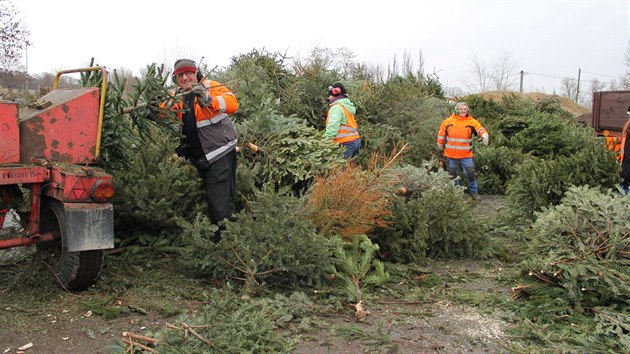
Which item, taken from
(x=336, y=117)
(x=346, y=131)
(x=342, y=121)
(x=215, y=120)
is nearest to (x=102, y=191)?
(x=215, y=120)

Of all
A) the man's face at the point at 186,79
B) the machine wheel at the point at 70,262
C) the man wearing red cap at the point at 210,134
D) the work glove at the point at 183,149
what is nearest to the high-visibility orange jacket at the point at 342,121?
the man wearing red cap at the point at 210,134

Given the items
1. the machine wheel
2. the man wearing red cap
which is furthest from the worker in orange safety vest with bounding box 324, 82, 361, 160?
the machine wheel

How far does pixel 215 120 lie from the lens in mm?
5234

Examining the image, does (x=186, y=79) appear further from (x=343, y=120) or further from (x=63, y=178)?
(x=343, y=120)

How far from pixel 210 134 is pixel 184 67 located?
2.18 ft

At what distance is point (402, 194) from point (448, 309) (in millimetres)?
2051

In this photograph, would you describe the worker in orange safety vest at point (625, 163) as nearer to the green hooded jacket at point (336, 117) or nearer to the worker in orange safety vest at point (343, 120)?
the worker in orange safety vest at point (343, 120)

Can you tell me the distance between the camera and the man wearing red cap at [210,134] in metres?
5.11

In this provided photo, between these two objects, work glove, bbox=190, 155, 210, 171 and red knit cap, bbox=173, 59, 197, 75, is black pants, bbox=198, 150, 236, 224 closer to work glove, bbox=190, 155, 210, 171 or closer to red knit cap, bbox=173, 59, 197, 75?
work glove, bbox=190, 155, 210, 171

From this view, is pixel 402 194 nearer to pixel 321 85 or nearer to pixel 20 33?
pixel 321 85

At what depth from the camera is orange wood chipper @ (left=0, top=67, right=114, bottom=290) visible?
4090mm

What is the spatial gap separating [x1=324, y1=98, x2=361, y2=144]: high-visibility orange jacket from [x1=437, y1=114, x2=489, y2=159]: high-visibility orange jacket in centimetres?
227

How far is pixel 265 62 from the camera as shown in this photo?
10.4 metres

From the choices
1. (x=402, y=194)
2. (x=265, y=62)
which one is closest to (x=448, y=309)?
(x=402, y=194)
